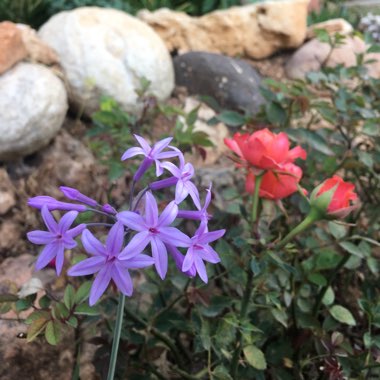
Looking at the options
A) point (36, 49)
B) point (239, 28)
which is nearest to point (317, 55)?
point (239, 28)

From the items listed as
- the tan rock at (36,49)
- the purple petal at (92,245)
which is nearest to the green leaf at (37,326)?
the purple petal at (92,245)

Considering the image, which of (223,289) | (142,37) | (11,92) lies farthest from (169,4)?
(223,289)

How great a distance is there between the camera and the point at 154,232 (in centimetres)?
71

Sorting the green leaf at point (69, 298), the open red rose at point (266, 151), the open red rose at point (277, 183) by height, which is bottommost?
the green leaf at point (69, 298)

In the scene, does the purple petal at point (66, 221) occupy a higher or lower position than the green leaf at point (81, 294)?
higher

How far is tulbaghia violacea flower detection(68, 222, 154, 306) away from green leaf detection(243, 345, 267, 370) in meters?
0.53

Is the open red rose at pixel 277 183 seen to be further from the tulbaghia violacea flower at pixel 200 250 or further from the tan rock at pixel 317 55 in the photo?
the tan rock at pixel 317 55

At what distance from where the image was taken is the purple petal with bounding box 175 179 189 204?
75 cm

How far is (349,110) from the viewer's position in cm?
166

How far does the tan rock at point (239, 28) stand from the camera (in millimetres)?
3678

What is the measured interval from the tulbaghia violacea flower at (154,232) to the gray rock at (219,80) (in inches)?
94.2

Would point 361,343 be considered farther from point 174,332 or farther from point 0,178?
point 0,178

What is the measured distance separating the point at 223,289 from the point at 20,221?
83cm

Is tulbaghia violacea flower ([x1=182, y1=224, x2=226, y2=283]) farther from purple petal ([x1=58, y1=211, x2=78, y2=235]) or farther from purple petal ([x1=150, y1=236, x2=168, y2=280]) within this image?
purple petal ([x1=58, y1=211, x2=78, y2=235])
